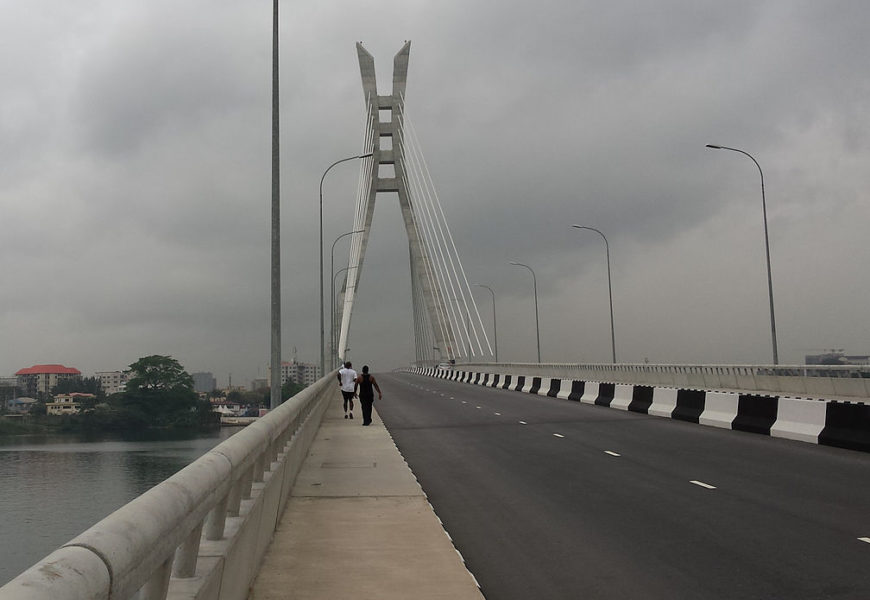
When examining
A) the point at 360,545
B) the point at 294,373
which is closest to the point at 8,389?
the point at 360,545

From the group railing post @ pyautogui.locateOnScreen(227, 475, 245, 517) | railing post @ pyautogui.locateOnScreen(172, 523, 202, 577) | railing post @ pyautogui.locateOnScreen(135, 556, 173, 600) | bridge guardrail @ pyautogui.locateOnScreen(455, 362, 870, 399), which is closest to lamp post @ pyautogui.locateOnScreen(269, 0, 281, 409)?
railing post @ pyautogui.locateOnScreen(227, 475, 245, 517)

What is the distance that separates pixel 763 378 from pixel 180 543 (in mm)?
29662

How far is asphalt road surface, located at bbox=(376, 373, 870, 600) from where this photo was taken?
247 inches

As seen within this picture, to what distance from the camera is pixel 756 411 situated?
17.5 meters

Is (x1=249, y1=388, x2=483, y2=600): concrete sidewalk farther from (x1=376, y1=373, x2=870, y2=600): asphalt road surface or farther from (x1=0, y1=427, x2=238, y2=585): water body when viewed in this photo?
(x1=0, y1=427, x2=238, y2=585): water body

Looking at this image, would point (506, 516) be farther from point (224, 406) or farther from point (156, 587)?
point (224, 406)

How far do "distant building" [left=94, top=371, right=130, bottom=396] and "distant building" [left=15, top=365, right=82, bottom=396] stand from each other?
1.72ft

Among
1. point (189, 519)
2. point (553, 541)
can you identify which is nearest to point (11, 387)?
point (553, 541)

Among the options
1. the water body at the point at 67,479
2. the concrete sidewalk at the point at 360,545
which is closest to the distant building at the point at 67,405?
the water body at the point at 67,479

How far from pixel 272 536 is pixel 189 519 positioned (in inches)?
165

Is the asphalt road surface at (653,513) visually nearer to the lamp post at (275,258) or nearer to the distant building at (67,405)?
the lamp post at (275,258)

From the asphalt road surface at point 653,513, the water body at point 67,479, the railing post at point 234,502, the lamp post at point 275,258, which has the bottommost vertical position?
the asphalt road surface at point 653,513

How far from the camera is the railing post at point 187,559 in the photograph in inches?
146

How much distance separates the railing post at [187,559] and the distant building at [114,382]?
35.8 ft
